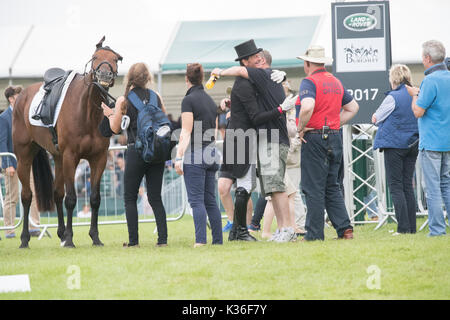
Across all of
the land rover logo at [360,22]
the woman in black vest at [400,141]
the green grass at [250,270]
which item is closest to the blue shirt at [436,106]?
the woman in black vest at [400,141]

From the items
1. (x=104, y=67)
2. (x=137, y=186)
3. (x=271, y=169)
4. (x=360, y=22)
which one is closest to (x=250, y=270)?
(x=271, y=169)

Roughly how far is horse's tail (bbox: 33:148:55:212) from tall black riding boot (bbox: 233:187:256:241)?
3.62m

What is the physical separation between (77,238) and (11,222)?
158 centimetres

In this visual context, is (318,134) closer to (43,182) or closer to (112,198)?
(43,182)

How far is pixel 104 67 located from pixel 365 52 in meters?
3.77

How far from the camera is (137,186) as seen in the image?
8.79m

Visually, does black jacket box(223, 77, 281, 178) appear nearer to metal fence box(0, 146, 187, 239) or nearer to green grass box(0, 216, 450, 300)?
green grass box(0, 216, 450, 300)

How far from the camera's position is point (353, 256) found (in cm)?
693

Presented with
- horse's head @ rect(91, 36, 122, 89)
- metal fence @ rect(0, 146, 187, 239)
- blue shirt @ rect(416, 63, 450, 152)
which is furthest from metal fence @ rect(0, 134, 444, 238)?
horse's head @ rect(91, 36, 122, 89)

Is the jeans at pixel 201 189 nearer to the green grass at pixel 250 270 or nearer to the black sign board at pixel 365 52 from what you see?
the green grass at pixel 250 270

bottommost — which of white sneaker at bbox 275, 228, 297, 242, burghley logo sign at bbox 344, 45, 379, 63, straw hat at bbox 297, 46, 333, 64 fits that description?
white sneaker at bbox 275, 228, 297, 242

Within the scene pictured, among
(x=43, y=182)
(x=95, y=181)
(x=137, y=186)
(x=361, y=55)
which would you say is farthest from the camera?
(x=43, y=182)

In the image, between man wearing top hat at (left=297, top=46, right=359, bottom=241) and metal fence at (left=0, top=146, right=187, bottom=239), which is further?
metal fence at (left=0, top=146, right=187, bottom=239)

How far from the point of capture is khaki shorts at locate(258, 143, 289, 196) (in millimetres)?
8273
